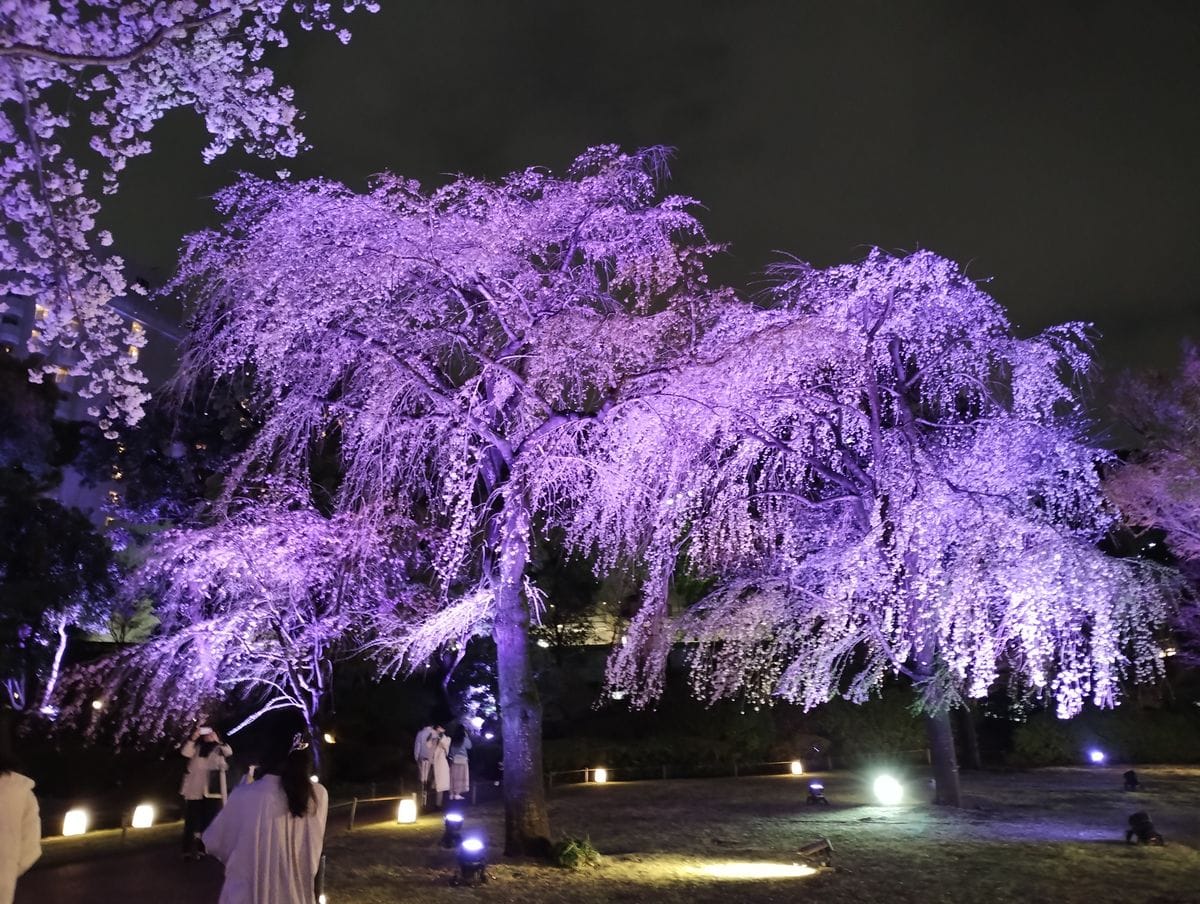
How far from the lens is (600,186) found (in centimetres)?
971

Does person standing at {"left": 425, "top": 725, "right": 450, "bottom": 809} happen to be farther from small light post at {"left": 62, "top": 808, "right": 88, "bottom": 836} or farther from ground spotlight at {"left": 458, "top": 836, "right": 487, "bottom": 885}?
small light post at {"left": 62, "top": 808, "right": 88, "bottom": 836}

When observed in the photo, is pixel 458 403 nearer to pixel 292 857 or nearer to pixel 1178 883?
pixel 292 857

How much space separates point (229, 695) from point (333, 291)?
1048 cm

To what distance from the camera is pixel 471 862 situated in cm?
840

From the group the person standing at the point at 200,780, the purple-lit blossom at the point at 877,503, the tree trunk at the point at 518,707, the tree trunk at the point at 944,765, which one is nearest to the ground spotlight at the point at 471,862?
the tree trunk at the point at 518,707

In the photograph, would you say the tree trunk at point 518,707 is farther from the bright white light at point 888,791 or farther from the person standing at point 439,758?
the bright white light at point 888,791

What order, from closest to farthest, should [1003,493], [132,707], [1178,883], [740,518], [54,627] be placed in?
[1178,883] → [1003,493] → [740,518] → [132,707] → [54,627]

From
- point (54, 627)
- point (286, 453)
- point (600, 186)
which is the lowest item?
point (54, 627)

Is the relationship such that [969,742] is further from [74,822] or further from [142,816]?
[74,822]

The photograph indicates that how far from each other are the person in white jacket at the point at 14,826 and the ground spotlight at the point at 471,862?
5186 mm

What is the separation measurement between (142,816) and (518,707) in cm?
618

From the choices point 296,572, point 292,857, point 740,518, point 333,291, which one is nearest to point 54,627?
point 296,572

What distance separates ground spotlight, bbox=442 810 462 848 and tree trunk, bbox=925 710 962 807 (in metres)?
7.60

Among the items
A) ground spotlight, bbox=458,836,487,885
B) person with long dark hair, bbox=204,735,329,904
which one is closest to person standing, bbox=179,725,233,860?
ground spotlight, bbox=458,836,487,885
